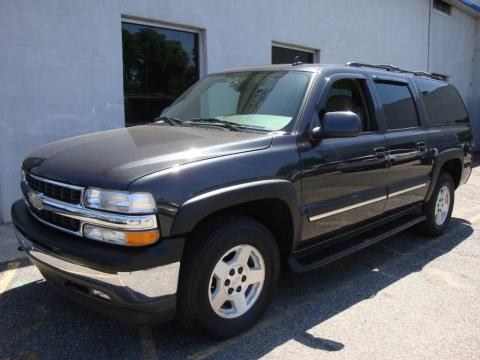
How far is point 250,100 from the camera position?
3.63 metres

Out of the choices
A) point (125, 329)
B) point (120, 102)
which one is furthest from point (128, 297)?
point (120, 102)

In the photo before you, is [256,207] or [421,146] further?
[421,146]

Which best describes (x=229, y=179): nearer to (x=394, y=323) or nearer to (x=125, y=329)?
(x=125, y=329)

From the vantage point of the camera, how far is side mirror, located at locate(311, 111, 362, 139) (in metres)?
3.26

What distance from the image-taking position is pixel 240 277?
295 cm

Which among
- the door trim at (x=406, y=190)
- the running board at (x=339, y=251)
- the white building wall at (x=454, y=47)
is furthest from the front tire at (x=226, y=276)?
the white building wall at (x=454, y=47)

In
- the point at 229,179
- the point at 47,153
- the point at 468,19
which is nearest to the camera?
the point at 229,179

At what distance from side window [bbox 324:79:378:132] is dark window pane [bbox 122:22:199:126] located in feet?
12.7

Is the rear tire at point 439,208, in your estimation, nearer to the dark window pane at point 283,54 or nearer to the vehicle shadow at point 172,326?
the vehicle shadow at point 172,326

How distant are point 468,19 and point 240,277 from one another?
17.9 m

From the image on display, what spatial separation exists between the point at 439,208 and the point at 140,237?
13.8 feet

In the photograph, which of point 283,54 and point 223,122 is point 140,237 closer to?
point 223,122

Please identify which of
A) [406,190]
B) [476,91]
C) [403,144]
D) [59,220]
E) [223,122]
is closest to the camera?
[59,220]

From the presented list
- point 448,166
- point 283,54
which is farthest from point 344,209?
point 283,54
